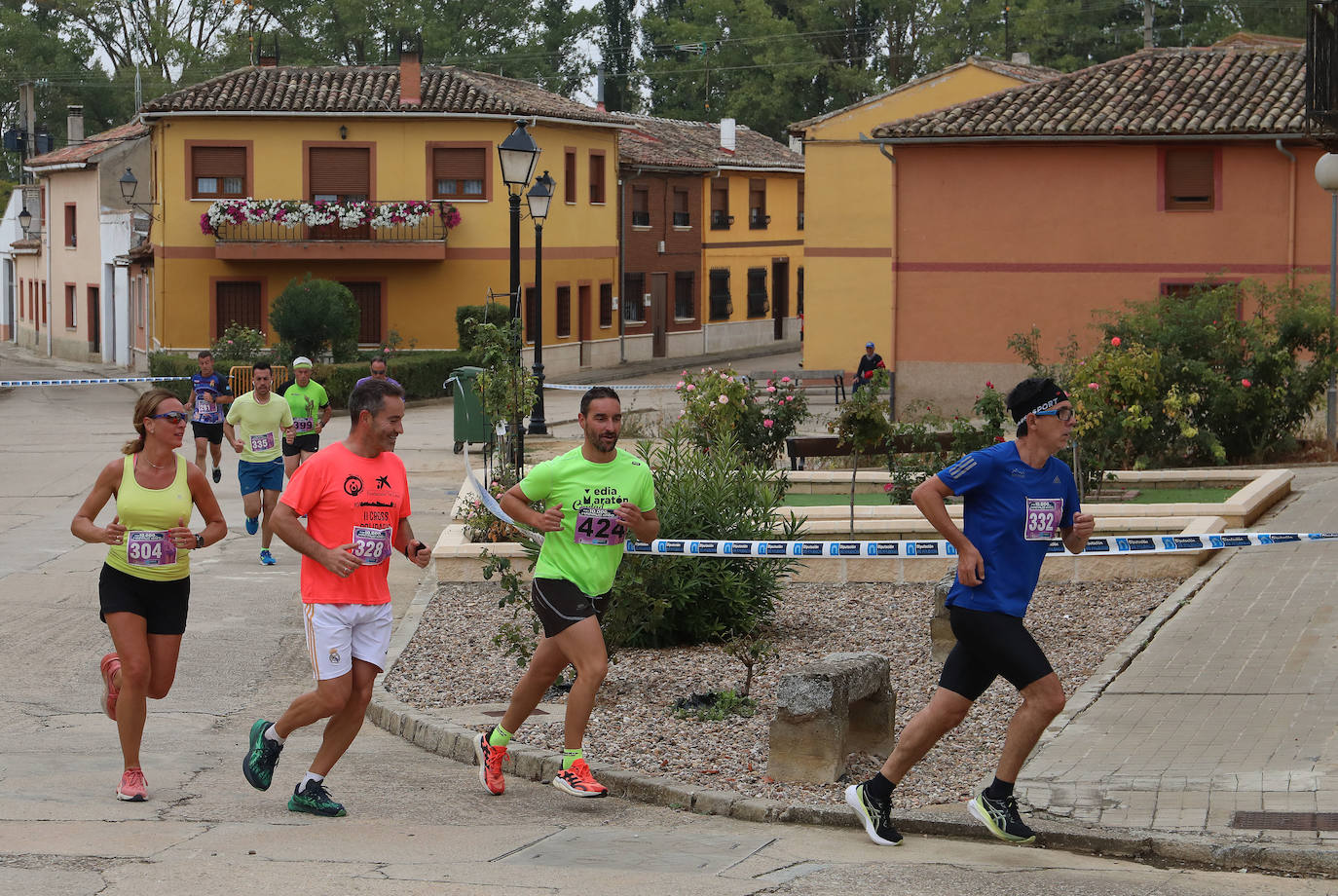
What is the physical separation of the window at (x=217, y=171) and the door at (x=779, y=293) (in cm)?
2168

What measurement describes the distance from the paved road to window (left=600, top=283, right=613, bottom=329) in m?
37.0

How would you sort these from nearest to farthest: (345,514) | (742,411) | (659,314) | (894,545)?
(345,514)
(894,545)
(742,411)
(659,314)

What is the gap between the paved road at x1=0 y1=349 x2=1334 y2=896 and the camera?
6.02 metres

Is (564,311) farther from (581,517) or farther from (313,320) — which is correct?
(581,517)

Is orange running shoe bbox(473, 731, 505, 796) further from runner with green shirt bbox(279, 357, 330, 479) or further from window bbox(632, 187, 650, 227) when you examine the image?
window bbox(632, 187, 650, 227)

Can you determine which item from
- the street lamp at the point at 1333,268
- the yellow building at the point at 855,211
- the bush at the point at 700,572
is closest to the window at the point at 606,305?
the yellow building at the point at 855,211

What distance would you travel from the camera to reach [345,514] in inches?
271

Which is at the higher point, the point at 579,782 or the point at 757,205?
the point at 757,205

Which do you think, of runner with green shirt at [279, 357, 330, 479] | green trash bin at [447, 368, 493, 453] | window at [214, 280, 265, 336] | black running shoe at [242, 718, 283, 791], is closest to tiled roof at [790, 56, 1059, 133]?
window at [214, 280, 265, 336]

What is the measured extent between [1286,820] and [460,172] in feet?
121

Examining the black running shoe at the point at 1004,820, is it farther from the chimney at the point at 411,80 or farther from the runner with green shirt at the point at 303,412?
the chimney at the point at 411,80

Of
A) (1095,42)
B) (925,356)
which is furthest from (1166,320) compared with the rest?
(1095,42)

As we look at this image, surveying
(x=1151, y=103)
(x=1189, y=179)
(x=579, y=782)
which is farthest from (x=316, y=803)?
(x=1151, y=103)

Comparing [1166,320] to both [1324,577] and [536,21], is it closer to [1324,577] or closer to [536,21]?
[1324,577]
